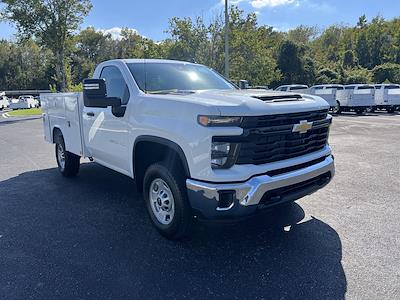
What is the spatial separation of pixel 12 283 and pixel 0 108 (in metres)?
44.8

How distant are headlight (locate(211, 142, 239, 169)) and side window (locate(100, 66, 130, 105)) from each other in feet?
5.59

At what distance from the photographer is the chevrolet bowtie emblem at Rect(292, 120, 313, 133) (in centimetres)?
363

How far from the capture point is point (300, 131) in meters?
3.70

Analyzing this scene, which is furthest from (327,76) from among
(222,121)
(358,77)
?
(222,121)

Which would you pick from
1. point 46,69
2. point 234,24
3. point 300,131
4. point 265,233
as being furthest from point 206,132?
point 46,69

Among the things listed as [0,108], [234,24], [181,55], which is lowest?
[0,108]

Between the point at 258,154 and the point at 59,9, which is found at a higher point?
the point at 59,9

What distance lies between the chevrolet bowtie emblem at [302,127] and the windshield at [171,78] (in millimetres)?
1651

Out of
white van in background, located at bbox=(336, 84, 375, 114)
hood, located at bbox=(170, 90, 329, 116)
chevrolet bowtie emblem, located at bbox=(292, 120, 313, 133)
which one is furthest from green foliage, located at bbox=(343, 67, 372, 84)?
chevrolet bowtie emblem, located at bbox=(292, 120, 313, 133)

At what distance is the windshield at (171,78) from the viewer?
4.68m

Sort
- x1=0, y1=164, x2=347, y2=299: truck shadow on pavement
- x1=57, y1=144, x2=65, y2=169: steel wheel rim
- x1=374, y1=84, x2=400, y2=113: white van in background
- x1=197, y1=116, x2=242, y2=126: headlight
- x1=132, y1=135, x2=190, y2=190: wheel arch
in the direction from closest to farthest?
x1=0, y1=164, x2=347, y2=299: truck shadow on pavement, x1=197, y1=116, x2=242, y2=126: headlight, x1=132, y1=135, x2=190, y2=190: wheel arch, x1=57, y1=144, x2=65, y2=169: steel wheel rim, x1=374, y1=84, x2=400, y2=113: white van in background

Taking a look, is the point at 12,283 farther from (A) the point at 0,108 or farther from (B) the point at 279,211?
(A) the point at 0,108

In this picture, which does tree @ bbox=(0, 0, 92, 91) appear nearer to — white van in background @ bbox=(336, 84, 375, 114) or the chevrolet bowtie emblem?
white van in background @ bbox=(336, 84, 375, 114)

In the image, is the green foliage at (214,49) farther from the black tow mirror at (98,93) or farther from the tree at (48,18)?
the black tow mirror at (98,93)
